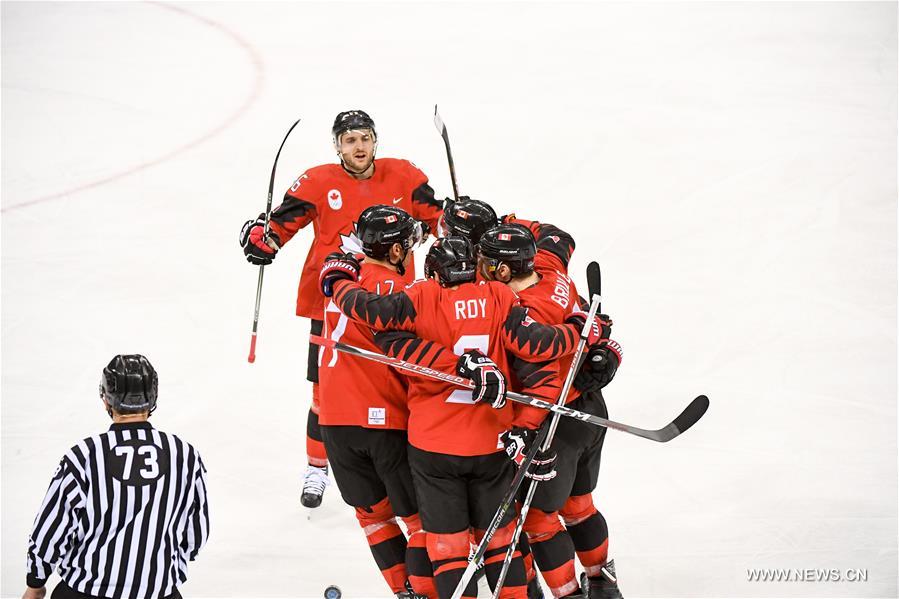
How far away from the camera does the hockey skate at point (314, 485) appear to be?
15.8 feet

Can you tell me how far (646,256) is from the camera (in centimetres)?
684

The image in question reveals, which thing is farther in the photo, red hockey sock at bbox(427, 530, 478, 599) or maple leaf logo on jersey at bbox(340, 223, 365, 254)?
maple leaf logo on jersey at bbox(340, 223, 365, 254)

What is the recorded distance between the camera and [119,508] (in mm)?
2885

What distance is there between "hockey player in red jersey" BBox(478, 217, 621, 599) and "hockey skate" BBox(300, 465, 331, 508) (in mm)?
1240

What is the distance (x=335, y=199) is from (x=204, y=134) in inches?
142

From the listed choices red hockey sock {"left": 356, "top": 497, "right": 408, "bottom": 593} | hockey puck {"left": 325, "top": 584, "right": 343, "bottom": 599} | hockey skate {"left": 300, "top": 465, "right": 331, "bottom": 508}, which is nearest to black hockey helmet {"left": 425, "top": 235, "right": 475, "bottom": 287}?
red hockey sock {"left": 356, "top": 497, "right": 408, "bottom": 593}

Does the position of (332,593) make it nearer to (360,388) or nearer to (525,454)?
(360,388)

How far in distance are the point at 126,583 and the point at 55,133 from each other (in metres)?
5.89

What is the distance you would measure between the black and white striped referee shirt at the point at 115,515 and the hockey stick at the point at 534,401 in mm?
841

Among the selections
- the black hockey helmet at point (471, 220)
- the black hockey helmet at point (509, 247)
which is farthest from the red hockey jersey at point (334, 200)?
the black hockey helmet at point (509, 247)

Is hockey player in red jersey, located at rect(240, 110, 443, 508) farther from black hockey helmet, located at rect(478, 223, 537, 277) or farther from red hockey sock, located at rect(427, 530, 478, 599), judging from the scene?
red hockey sock, located at rect(427, 530, 478, 599)

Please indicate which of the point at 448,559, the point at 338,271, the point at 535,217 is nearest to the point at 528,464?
the point at 448,559

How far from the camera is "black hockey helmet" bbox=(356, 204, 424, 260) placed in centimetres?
379

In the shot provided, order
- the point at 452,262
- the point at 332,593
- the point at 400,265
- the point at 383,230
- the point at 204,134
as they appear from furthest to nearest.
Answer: the point at 204,134 → the point at 332,593 → the point at 400,265 → the point at 383,230 → the point at 452,262
